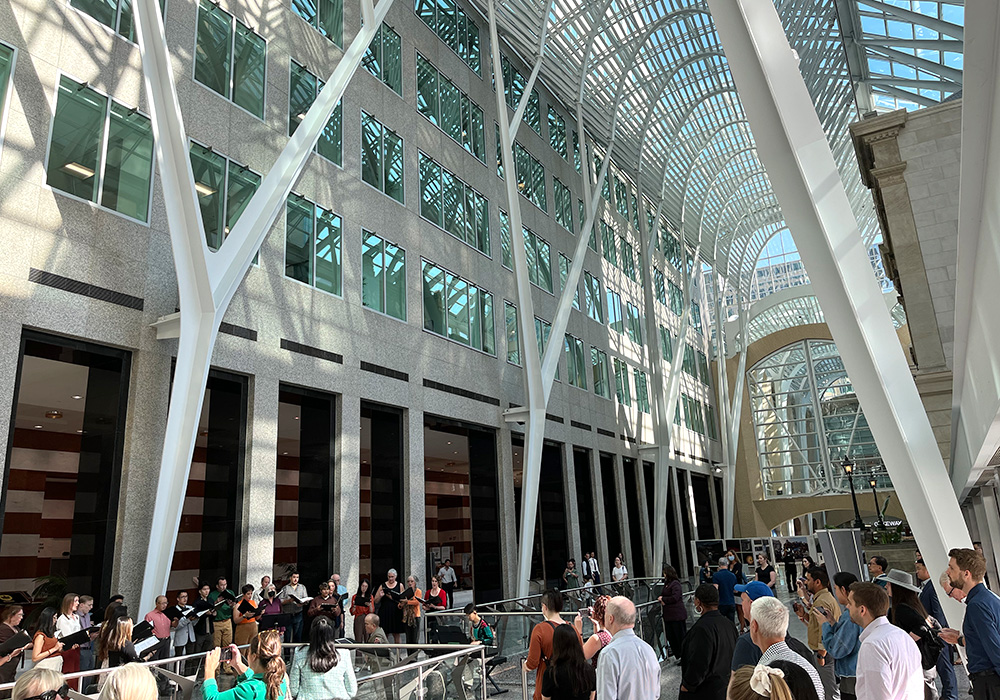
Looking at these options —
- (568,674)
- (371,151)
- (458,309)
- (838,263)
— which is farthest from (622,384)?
(568,674)

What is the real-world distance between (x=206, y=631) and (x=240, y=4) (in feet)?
44.0

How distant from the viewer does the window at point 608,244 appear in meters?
36.8

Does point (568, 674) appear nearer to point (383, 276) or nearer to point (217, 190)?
point (217, 190)

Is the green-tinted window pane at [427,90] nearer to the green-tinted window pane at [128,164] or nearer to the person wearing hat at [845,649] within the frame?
the green-tinted window pane at [128,164]

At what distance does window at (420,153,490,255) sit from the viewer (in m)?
22.2

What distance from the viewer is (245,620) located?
40.3 feet

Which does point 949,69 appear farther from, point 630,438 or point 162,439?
point 162,439

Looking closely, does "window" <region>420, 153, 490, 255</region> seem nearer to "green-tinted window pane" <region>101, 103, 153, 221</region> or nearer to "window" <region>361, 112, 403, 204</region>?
"window" <region>361, 112, 403, 204</region>

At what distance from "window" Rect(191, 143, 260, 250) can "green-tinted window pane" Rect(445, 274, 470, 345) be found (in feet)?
26.5

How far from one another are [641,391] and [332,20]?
1021 inches

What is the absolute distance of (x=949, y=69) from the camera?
2372 centimetres

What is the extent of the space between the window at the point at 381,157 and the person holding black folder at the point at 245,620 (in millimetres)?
11378

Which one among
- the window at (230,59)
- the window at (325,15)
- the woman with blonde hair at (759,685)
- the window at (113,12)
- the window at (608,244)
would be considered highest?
the window at (608,244)

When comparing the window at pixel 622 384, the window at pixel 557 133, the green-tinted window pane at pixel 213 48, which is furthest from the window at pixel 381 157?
the window at pixel 622 384
